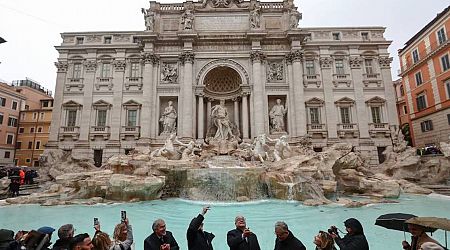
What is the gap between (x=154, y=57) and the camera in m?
21.4

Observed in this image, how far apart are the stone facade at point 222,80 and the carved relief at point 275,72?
0.29 feet

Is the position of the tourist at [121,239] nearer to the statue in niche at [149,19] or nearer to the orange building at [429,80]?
the statue in niche at [149,19]

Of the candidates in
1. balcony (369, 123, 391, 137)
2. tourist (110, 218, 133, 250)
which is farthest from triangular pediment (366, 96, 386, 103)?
tourist (110, 218, 133, 250)

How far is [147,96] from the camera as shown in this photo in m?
20.8

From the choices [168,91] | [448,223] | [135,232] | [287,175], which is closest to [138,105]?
[168,91]

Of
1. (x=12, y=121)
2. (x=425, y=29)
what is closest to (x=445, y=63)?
(x=425, y=29)

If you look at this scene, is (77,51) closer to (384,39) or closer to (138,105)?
(138,105)

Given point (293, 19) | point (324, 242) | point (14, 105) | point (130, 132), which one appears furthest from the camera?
point (14, 105)

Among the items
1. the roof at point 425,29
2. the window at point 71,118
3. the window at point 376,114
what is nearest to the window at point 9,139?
the window at point 71,118

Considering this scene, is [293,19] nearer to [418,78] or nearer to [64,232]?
[418,78]

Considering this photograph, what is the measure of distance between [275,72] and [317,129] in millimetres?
6208

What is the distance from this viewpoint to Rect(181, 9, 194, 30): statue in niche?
2161 centimetres

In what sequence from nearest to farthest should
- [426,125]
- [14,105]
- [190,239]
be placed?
[190,239]
[426,125]
[14,105]

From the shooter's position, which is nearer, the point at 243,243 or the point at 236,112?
the point at 243,243
